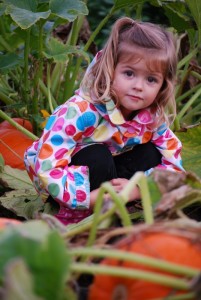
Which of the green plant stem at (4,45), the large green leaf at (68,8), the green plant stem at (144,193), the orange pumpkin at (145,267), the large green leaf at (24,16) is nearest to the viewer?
the orange pumpkin at (145,267)

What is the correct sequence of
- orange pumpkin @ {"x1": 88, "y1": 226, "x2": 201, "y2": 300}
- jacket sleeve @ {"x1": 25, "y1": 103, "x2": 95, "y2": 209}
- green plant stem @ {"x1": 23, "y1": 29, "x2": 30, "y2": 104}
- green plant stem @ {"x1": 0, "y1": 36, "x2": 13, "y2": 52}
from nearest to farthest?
orange pumpkin @ {"x1": 88, "y1": 226, "x2": 201, "y2": 300} → jacket sleeve @ {"x1": 25, "y1": 103, "x2": 95, "y2": 209} → green plant stem @ {"x1": 23, "y1": 29, "x2": 30, "y2": 104} → green plant stem @ {"x1": 0, "y1": 36, "x2": 13, "y2": 52}

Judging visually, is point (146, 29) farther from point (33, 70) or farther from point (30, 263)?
point (30, 263)

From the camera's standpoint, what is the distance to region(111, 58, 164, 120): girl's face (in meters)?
1.68

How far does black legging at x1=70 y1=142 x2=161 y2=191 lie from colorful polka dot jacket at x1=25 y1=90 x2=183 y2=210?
2cm

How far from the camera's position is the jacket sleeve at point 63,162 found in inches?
65.7

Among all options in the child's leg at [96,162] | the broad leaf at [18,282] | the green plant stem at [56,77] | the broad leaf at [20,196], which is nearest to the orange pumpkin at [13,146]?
the broad leaf at [20,196]

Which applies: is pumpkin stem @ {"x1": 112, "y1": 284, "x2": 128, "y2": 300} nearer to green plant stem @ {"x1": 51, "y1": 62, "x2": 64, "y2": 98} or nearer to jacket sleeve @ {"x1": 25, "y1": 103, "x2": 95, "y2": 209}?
jacket sleeve @ {"x1": 25, "y1": 103, "x2": 95, "y2": 209}

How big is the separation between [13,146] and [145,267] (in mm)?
1578

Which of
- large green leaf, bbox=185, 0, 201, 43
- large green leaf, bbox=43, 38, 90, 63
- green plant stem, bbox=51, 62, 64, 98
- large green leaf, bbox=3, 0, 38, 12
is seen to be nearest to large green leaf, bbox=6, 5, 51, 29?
large green leaf, bbox=3, 0, 38, 12

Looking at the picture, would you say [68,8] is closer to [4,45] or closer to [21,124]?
[4,45]

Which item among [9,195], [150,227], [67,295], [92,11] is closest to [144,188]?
[150,227]

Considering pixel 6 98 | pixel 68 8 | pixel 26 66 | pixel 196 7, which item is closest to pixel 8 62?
pixel 26 66

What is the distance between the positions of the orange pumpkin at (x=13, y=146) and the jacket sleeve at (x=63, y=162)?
0.59 metres

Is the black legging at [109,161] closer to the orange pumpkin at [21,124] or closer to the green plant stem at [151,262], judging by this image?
the orange pumpkin at [21,124]
